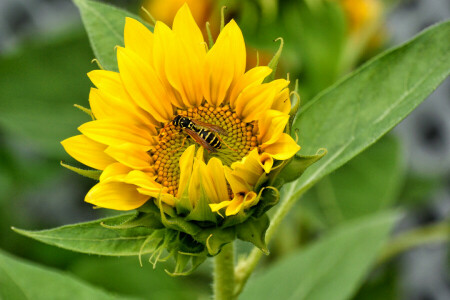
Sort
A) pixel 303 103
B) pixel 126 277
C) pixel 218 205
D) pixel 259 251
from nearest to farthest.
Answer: pixel 218 205 < pixel 259 251 < pixel 303 103 < pixel 126 277

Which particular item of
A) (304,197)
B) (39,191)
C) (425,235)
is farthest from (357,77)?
(39,191)

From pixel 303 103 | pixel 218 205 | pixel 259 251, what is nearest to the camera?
pixel 218 205

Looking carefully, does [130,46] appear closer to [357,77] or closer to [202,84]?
[202,84]

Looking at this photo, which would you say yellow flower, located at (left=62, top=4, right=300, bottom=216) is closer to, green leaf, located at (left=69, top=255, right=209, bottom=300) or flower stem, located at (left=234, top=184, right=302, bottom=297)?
flower stem, located at (left=234, top=184, right=302, bottom=297)

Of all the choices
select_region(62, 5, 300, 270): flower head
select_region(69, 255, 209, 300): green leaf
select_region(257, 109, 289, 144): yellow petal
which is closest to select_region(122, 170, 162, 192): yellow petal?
select_region(62, 5, 300, 270): flower head

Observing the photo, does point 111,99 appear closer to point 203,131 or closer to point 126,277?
point 203,131

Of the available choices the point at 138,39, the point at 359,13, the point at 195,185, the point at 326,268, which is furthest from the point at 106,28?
the point at 359,13

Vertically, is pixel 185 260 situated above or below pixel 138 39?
below
